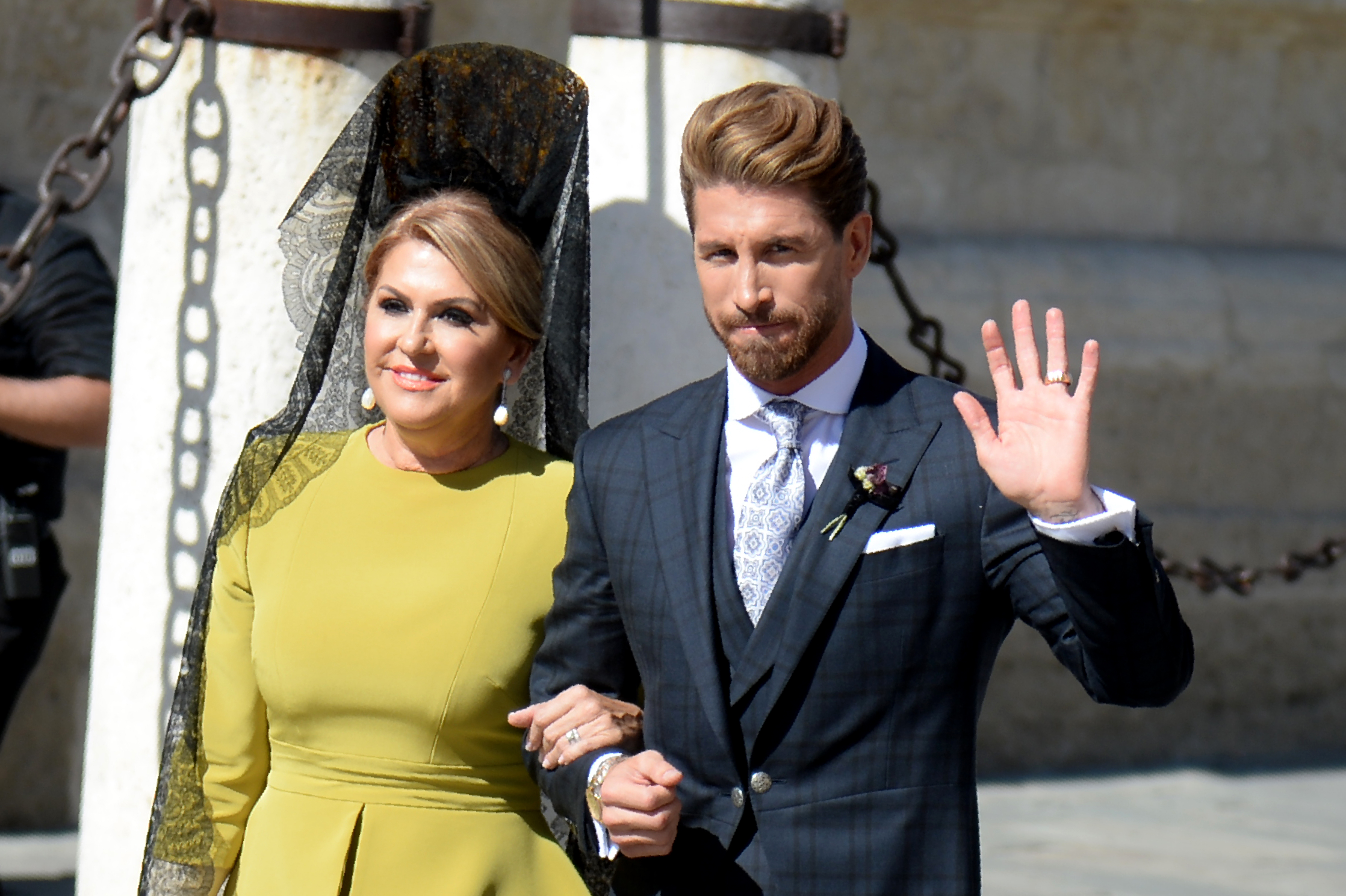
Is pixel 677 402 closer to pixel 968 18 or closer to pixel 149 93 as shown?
pixel 149 93

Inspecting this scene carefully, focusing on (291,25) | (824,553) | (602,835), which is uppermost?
(291,25)

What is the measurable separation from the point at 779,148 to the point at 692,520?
484 mm

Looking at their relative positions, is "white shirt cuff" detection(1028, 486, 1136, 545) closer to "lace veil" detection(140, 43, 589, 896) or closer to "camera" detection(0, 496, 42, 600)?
"lace veil" detection(140, 43, 589, 896)

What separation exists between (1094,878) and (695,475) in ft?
9.19

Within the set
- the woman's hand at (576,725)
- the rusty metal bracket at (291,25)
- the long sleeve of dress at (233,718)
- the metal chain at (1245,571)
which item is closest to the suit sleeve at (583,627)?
the woman's hand at (576,725)

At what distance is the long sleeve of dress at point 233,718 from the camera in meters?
2.61

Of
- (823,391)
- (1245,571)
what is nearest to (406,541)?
(823,391)

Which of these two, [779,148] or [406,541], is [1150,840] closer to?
[406,541]

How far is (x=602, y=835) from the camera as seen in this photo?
2254mm

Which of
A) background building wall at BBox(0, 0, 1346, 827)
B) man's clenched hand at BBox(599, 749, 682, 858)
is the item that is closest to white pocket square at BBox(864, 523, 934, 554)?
man's clenched hand at BBox(599, 749, 682, 858)

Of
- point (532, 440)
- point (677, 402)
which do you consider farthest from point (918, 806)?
point (532, 440)

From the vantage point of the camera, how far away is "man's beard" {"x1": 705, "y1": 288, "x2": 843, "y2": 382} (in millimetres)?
2193

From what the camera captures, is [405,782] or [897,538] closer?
[897,538]

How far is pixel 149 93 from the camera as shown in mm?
2975
